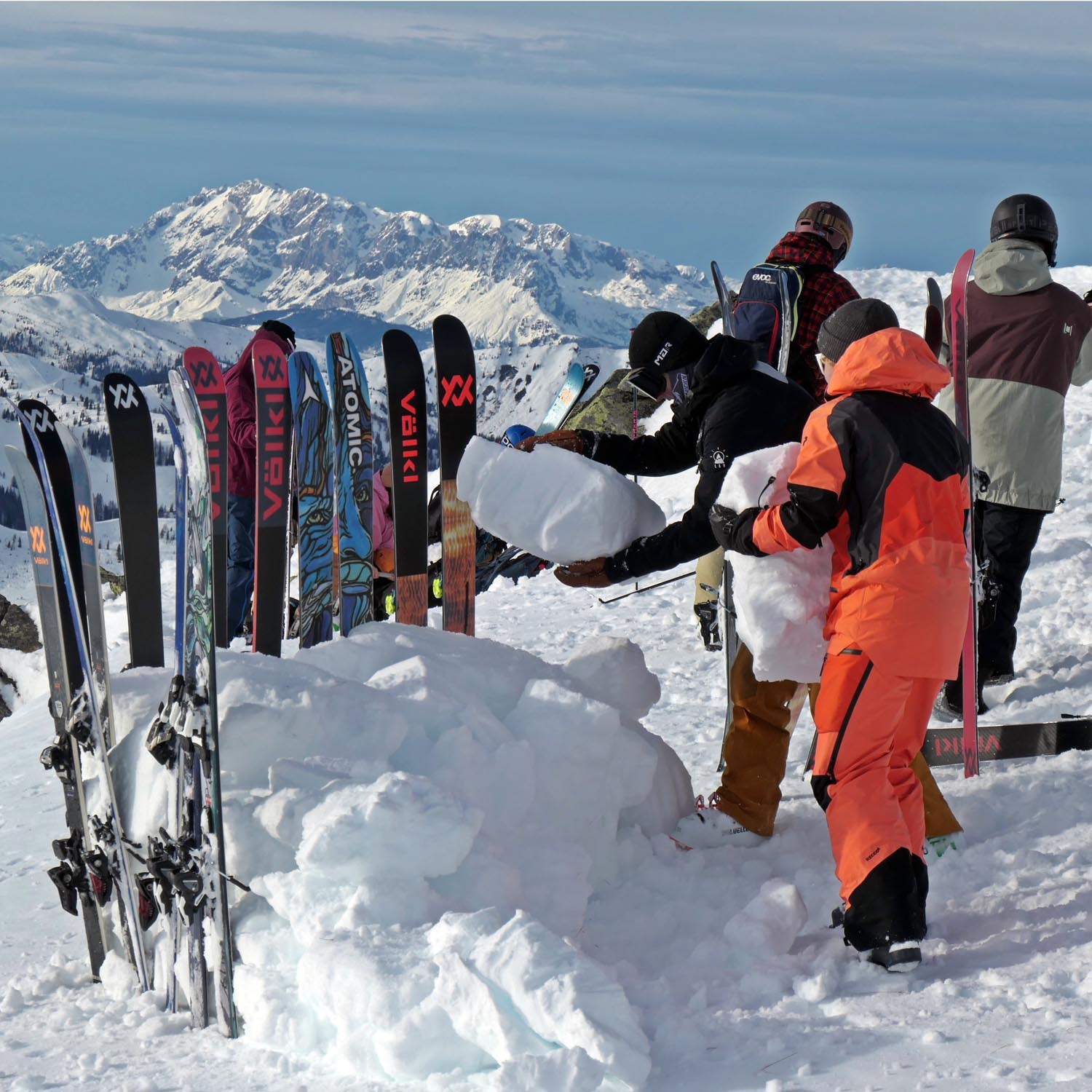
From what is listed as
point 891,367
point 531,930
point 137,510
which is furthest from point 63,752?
point 891,367

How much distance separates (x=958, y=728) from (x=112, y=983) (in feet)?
10.5

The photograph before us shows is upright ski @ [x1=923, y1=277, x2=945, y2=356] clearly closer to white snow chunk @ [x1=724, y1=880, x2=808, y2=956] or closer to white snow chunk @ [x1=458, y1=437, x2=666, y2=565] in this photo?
white snow chunk @ [x1=458, y1=437, x2=666, y2=565]

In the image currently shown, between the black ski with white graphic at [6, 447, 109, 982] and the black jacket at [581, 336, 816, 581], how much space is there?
70.2 inches

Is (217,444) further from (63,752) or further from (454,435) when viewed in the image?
(63,752)

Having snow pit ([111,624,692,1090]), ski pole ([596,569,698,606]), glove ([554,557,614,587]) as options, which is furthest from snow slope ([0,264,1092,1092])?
ski pole ([596,569,698,606])

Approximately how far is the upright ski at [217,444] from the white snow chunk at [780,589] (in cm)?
202

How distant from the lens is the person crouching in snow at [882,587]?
125 inches

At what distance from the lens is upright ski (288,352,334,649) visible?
569cm

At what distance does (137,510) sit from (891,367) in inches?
99.1

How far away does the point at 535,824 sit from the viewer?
3.51m

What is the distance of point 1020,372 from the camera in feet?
Answer: 17.9

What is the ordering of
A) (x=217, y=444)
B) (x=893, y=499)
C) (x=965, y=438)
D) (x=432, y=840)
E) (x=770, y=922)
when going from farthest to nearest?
(x=217, y=444), (x=965, y=438), (x=770, y=922), (x=893, y=499), (x=432, y=840)

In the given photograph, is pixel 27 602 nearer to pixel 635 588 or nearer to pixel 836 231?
pixel 635 588

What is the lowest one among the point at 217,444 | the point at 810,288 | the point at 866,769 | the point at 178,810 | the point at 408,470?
the point at 178,810
